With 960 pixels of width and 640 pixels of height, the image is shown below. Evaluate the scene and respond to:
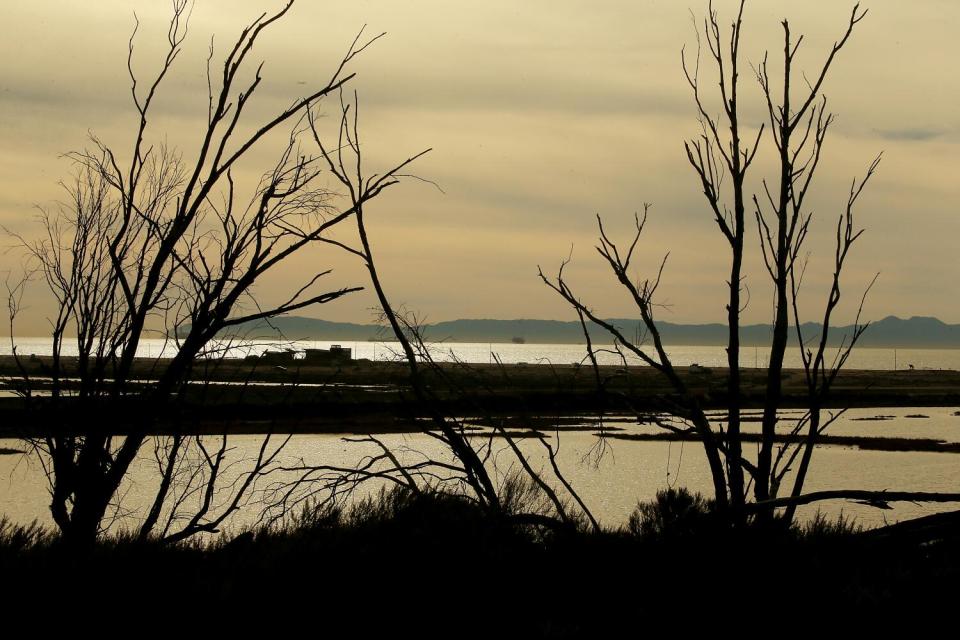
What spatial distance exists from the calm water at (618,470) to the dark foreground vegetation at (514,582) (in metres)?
10.5

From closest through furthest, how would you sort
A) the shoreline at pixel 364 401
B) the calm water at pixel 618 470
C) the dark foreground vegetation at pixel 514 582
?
the dark foreground vegetation at pixel 514 582
the shoreline at pixel 364 401
the calm water at pixel 618 470

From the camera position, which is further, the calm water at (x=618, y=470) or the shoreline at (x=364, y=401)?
the calm water at (x=618, y=470)

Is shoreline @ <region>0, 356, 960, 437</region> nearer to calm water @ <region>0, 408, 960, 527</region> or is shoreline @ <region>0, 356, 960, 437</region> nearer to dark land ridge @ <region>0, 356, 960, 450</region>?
dark land ridge @ <region>0, 356, 960, 450</region>

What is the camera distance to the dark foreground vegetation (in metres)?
6.40

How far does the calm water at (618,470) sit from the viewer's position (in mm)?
21562

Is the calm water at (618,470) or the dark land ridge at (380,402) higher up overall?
the dark land ridge at (380,402)

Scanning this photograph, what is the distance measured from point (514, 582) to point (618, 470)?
914 inches

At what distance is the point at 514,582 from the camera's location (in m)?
7.44

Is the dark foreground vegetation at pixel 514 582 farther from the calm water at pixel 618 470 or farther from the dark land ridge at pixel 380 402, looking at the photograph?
the calm water at pixel 618 470

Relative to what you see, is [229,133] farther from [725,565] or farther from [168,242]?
[725,565]

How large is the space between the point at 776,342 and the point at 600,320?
4.89ft

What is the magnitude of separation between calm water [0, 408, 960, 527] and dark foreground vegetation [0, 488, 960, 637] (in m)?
10.5

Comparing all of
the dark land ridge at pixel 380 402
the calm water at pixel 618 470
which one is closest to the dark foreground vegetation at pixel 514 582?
the dark land ridge at pixel 380 402

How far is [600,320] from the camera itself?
768cm
